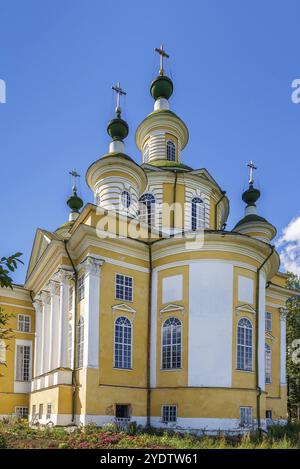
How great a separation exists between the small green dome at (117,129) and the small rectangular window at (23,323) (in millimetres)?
11802

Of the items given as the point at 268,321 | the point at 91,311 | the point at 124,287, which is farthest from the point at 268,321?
the point at 91,311

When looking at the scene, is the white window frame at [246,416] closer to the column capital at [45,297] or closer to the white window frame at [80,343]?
the white window frame at [80,343]

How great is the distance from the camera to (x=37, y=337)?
25312mm

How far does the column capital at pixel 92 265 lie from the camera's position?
17859 millimetres

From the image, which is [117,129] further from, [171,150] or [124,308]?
[124,308]

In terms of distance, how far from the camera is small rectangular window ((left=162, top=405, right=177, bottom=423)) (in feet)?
57.9

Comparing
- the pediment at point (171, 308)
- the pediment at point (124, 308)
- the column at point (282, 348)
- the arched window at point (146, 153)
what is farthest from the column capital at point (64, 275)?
the column at point (282, 348)

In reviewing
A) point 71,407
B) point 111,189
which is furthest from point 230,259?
point 71,407

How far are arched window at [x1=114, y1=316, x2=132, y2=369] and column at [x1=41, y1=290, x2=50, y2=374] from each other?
5.20 metres

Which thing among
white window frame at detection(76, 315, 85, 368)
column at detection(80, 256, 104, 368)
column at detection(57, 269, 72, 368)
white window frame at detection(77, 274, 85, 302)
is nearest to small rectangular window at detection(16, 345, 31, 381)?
column at detection(57, 269, 72, 368)

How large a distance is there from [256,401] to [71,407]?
7.32 metres

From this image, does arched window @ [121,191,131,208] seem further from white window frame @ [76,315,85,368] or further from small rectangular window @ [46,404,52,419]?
small rectangular window @ [46,404,52,419]

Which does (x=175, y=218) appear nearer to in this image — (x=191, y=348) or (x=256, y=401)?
(x=191, y=348)

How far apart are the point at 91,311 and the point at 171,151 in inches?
539
